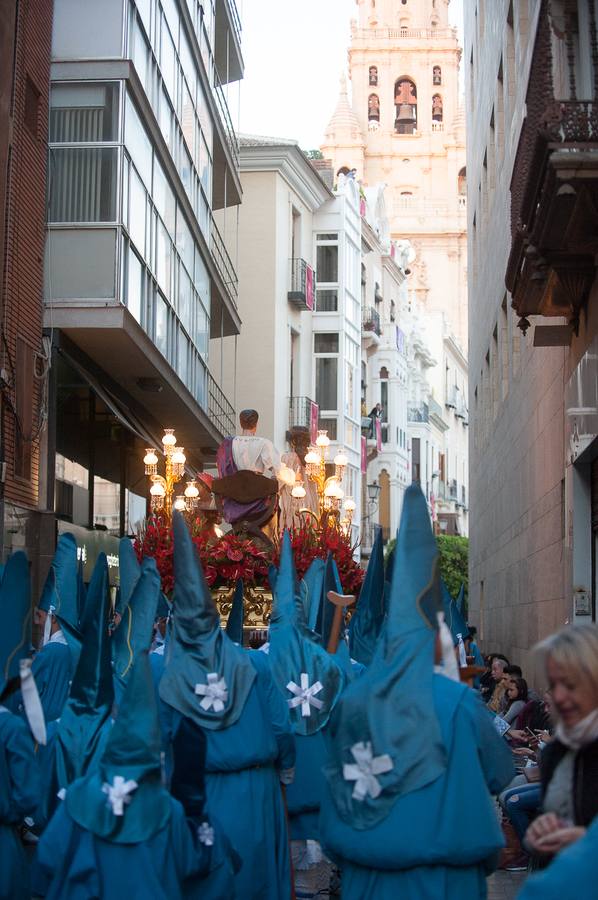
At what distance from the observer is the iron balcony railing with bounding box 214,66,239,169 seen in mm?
33594

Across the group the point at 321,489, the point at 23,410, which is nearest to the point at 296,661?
the point at 321,489

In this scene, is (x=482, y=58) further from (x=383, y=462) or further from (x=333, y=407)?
(x=383, y=462)

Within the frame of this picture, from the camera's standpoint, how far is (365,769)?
237 inches

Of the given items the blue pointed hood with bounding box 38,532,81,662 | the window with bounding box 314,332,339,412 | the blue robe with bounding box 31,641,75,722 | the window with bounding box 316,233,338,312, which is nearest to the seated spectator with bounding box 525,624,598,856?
the blue pointed hood with bounding box 38,532,81,662

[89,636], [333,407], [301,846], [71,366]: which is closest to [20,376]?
[71,366]

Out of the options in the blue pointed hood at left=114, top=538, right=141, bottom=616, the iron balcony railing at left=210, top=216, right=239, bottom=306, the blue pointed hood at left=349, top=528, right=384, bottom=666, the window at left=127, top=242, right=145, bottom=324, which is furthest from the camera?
the iron balcony railing at left=210, top=216, right=239, bottom=306

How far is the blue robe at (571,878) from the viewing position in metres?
4.04

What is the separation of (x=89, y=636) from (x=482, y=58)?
80.9 ft

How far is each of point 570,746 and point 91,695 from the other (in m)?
3.16

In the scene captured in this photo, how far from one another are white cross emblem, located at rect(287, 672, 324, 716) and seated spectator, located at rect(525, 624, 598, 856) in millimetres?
4678

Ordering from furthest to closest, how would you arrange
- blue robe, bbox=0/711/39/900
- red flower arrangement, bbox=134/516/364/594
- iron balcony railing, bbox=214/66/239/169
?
iron balcony railing, bbox=214/66/239/169, red flower arrangement, bbox=134/516/364/594, blue robe, bbox=0/711/39/900

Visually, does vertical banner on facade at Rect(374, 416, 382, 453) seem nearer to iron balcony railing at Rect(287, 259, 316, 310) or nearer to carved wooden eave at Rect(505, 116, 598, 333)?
iron balcony railing at Rect(287, 259, 316, 310)

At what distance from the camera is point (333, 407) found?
54000 mm

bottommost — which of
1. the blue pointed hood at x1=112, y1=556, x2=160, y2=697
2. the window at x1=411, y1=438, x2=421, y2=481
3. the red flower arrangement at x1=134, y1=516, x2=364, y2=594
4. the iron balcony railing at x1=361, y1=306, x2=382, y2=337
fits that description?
the blue pointed hood at x1=112, y1=556, x2=160, y2=697
